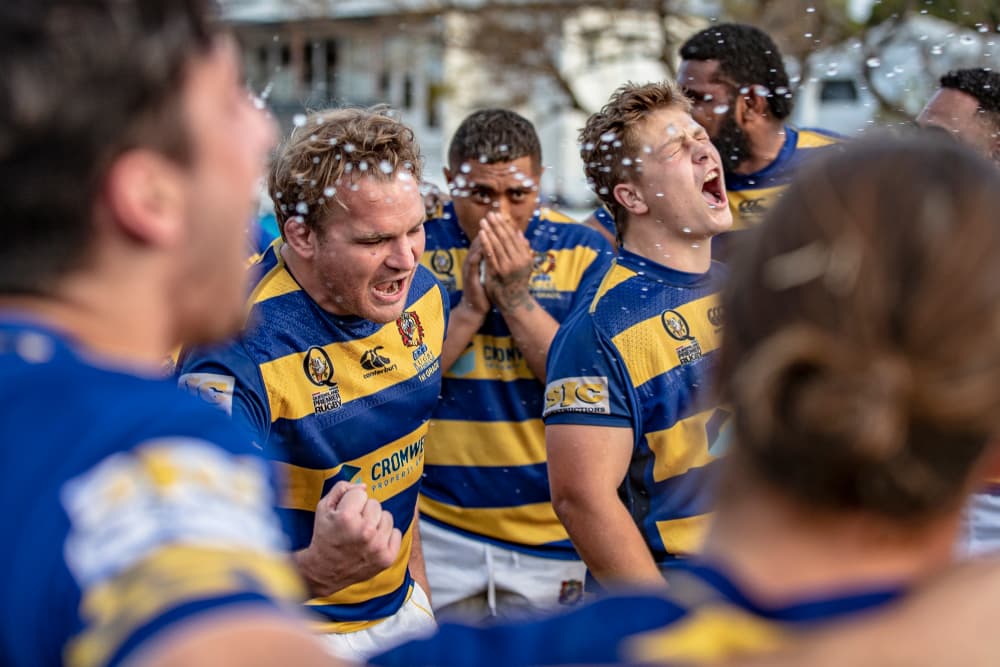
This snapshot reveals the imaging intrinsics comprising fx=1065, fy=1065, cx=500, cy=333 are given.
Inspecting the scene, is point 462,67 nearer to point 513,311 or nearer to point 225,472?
point 513,311

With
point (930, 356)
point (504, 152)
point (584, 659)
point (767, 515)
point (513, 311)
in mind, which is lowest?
point (513, 311)

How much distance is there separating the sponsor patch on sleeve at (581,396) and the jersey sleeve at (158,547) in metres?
2.04

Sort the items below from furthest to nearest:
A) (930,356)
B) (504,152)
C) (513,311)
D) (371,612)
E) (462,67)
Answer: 1. (462,67)
2. (504,152)
3. (513,311)
4. (371,612)
5. (930,356)

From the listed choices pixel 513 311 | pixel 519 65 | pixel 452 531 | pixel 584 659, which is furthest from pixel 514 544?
pixel 519 65

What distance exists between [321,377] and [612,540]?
3.16 ft

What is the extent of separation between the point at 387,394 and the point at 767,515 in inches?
87.9

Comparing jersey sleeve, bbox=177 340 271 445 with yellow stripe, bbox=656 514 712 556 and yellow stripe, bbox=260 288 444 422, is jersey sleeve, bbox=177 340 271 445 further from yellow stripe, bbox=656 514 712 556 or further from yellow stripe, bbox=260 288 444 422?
yellow stripe, bbox=656 514 712 556

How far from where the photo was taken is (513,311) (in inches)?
165

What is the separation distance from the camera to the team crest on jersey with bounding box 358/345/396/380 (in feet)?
10.7

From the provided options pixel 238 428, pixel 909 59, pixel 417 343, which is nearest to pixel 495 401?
pixel 417 343

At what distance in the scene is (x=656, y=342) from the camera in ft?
10.4

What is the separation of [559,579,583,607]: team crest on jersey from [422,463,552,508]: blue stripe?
1.19ft

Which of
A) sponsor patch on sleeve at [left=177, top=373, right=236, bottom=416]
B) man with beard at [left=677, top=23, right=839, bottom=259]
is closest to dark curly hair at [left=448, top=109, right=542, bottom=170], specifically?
man with beard at [left=677, top=23, right=839, bottom=259]

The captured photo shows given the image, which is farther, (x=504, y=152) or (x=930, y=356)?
(x=504, y=152)
